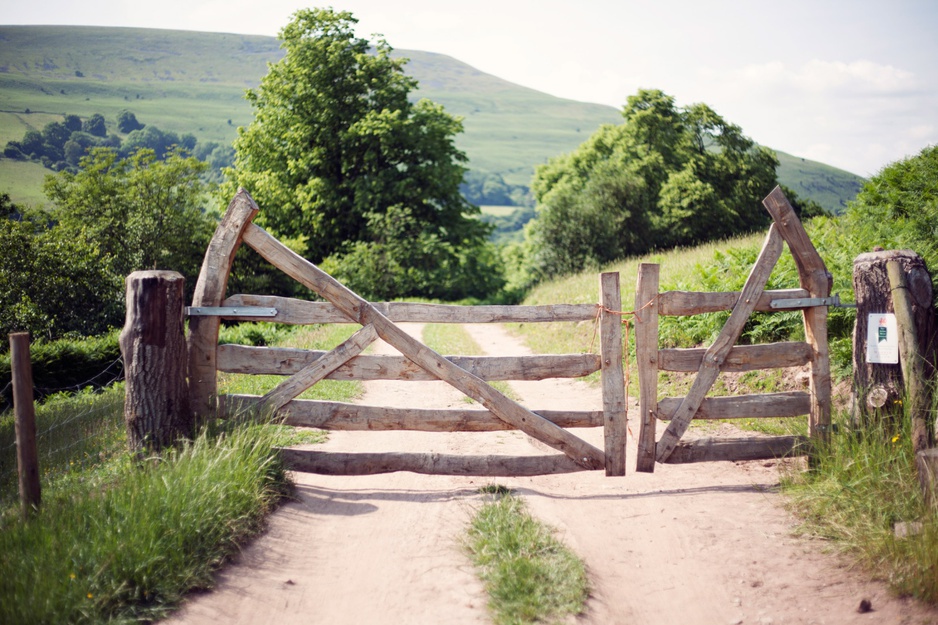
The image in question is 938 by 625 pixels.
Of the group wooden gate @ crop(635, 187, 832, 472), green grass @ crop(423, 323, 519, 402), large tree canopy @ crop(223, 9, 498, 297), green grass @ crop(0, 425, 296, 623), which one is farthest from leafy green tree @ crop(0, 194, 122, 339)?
wooden gate @ crop(635, 187, 832, 472)

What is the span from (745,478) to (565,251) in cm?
3423

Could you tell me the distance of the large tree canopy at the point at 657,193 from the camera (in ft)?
133

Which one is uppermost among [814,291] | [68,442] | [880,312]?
[814,291]

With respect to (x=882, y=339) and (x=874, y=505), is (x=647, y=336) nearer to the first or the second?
(x=882, y=339)

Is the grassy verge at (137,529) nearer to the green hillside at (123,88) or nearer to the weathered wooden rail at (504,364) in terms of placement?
the weathered wooden rail at (504,364)

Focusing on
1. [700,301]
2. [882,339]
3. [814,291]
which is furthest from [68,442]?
[882,339]

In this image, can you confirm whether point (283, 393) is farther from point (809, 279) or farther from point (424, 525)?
point (809, 279)

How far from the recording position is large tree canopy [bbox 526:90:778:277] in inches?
1591

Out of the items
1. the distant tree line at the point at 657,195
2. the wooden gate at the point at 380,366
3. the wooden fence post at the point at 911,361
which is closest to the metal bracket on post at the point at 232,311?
the wooden gate at the point at 380,366

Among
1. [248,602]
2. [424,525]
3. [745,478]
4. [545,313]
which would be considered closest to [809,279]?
[745,478]

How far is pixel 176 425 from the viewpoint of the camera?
235 inches

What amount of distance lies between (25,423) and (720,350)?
5.80 meters

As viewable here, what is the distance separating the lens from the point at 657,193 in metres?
42.4

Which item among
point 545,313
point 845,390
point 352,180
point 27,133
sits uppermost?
point 27,133
